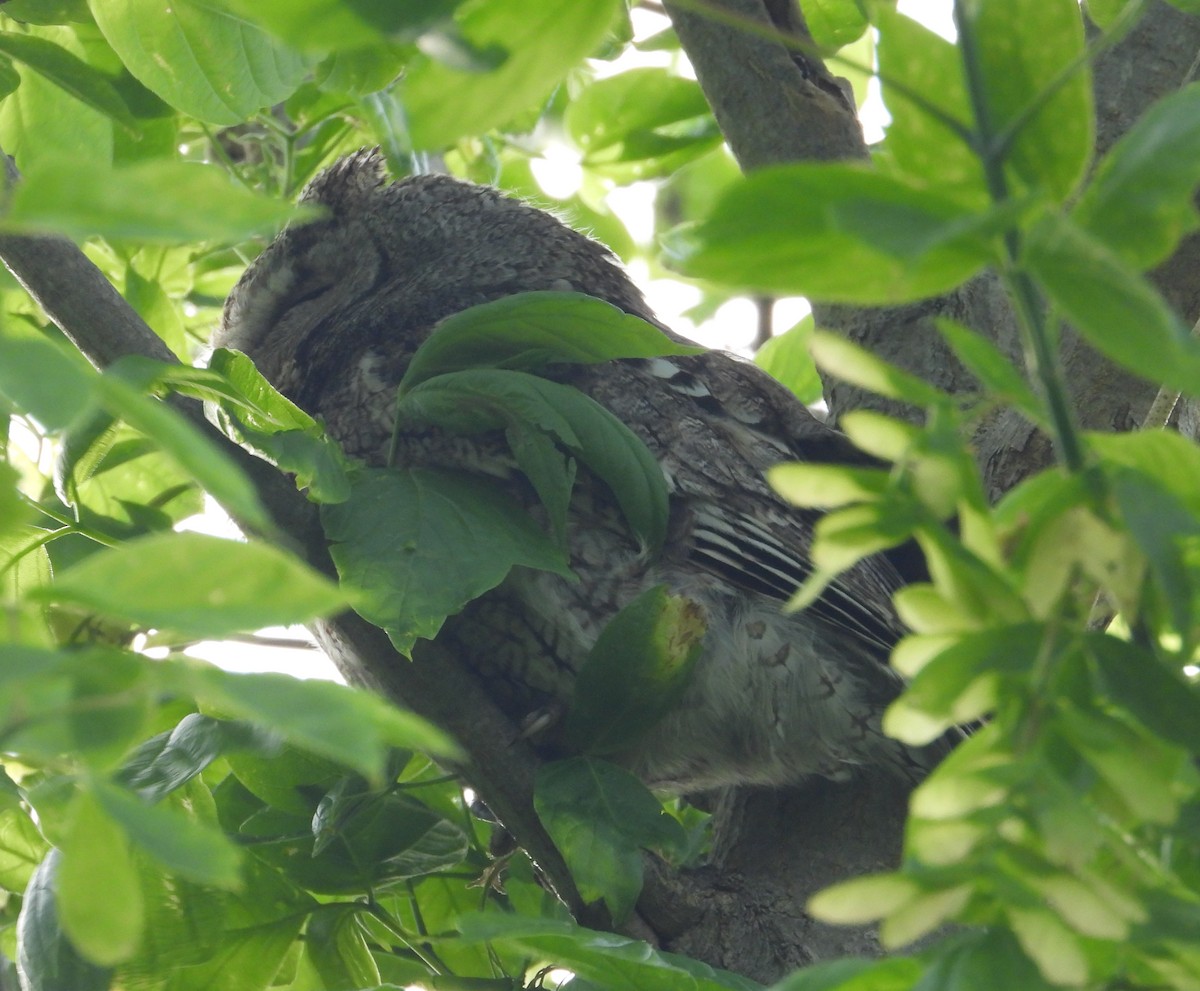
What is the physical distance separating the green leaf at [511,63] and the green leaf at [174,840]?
0.87 ft

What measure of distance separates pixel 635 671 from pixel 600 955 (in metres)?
0.50

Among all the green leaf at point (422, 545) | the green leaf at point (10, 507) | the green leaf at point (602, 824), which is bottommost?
the green leaf at point (602, 824)

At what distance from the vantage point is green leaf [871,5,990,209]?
501mm

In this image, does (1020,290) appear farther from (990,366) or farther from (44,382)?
(44,382)

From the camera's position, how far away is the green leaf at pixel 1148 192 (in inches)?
17.6

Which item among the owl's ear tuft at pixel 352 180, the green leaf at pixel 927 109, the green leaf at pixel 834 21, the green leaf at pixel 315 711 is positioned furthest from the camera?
the owl's ear tuft at pixel 352 180

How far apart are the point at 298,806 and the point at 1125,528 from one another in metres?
1.11

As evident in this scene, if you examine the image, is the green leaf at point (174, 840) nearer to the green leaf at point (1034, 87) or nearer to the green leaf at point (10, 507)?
the green leaf at point (10, 507)

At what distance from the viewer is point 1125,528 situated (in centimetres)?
47

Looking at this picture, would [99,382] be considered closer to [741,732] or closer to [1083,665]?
[1083,665]

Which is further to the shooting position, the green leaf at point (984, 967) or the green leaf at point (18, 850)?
the green leaf at point (18, 850)

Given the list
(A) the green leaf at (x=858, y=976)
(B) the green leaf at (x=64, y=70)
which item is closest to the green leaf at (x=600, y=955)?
(A) the green leaf at (x=858, y=976)

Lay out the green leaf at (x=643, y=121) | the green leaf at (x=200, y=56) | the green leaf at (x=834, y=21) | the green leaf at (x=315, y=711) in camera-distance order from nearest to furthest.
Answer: the green leaf at (x=315, y=711)
the green leaf at (x=200, y=56)
the green leaf at (x=834, y=21)
the green leaf at (x=643, y=121)

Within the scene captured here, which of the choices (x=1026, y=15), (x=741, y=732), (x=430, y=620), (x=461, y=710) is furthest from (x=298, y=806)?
(x=1026, y=15)
